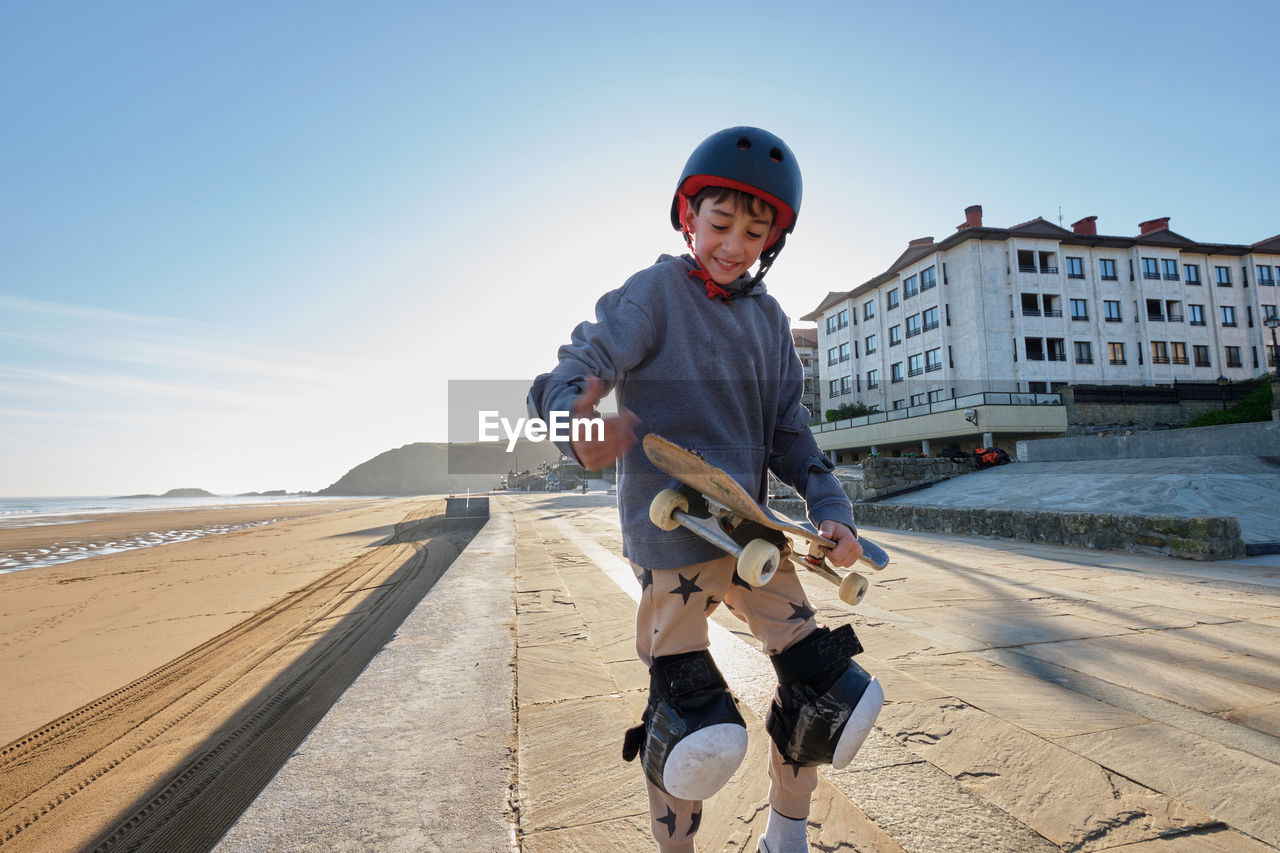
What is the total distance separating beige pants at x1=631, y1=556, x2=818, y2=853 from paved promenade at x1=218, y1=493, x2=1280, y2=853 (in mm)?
382

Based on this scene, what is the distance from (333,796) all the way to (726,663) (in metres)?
1.84

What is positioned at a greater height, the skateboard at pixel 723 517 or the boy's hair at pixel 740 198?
the boy's hair at pixel 740 198

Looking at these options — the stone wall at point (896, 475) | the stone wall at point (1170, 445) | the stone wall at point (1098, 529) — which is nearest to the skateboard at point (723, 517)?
the stone wall at point (1098, 529)

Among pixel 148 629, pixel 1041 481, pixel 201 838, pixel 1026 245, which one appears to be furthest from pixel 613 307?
pixel 1026 245

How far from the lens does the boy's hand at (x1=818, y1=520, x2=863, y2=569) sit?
1277 mm

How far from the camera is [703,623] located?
4.17ft

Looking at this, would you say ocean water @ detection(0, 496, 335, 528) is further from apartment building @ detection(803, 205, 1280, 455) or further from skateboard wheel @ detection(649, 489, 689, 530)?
apartment building @ detection(803, 205, 1280, 455)

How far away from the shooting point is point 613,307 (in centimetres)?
134

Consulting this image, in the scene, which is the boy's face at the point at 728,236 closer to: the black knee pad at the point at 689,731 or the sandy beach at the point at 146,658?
the black knee pad at the point at 689,731

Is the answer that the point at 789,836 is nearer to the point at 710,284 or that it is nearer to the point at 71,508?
the point at 710,284

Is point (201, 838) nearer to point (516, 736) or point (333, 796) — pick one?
point (333, 796)

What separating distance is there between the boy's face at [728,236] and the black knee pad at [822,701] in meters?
0.90

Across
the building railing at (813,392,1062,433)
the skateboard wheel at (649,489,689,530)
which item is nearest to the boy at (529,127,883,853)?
the skateboard wheel at (649,489,689,530)

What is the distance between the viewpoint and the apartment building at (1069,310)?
98.1 ft
